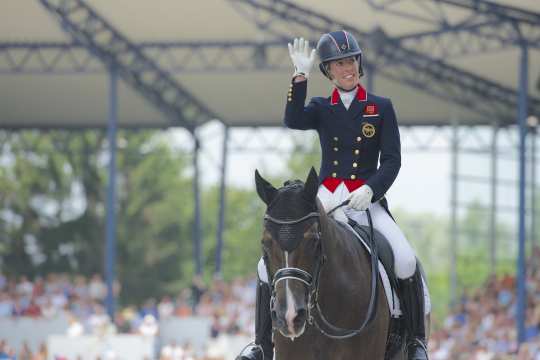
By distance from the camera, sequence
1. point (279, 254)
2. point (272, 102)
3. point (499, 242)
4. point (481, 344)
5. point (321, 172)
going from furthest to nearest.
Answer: point (499, 242)
point (272, 102)
point (481, 344)
point (321, 172)
point (279, 254)

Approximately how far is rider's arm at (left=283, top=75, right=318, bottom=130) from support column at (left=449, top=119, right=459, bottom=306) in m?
24.3

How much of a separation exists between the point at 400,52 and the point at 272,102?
6.10 metres

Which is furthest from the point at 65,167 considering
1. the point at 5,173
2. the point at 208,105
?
the point at 208,105

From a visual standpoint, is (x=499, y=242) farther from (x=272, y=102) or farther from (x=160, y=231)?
(x=160, y=231)

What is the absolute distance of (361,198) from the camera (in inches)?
221

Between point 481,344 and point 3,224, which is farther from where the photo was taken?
point 3,224

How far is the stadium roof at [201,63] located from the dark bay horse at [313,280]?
15903 millimetres

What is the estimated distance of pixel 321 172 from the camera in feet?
20.1

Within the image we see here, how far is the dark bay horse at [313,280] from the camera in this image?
4.85 metres

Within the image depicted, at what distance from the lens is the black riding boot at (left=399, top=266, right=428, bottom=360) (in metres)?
6.06

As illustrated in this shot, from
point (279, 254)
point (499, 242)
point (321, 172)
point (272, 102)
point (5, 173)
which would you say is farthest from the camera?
point (5, 173)

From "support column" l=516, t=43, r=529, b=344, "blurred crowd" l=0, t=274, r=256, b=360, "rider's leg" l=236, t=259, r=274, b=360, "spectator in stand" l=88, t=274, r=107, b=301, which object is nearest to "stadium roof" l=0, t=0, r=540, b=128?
"support column" l=516, t=43, r=529, b=344

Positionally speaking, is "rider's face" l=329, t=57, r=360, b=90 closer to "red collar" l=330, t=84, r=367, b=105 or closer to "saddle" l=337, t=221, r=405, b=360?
"red collar" l=330, t=84, r=367, b=105

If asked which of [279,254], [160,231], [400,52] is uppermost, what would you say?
[400,52]
